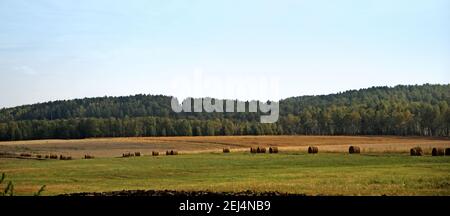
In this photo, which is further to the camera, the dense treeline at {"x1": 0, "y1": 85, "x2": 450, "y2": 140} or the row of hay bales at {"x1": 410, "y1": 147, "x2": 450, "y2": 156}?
the dense treeline at {"x1": 0, "y1": 85, "x2": 450, "y2": 140}

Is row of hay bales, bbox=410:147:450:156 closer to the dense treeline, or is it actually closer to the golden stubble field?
the golden stubble field

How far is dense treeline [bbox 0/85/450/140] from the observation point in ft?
331

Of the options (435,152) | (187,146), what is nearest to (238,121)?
(187,146)

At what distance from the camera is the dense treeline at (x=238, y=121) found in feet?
331

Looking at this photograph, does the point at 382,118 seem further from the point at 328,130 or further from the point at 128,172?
the point at 128,172

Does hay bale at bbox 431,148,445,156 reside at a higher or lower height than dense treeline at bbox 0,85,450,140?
lower

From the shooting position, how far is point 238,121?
126m

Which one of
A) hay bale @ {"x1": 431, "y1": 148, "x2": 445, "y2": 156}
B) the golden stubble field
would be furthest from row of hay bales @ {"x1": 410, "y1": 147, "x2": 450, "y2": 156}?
the golden stubble field

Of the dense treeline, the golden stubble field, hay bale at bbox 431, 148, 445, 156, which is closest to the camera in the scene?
hay bale at bbox 431, 148, 445, 156

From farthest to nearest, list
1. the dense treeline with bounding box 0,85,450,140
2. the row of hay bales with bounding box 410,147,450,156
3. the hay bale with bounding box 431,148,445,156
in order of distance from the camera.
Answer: the dense treeline with bounding box 0,85,450,140, the hay bale with bounding box 431,148,445,156, the row of hay bales with bounding box 410,147,450,156

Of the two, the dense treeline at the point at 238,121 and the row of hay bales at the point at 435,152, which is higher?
the dense treeline at the point at 238,121

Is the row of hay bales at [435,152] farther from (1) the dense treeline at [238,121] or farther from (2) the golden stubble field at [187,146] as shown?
(1) the dense treeline at [238,121]

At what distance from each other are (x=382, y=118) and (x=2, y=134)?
68.6 m

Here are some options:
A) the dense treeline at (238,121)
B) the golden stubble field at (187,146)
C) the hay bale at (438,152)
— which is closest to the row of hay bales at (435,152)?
the hay bale at (438,152)
